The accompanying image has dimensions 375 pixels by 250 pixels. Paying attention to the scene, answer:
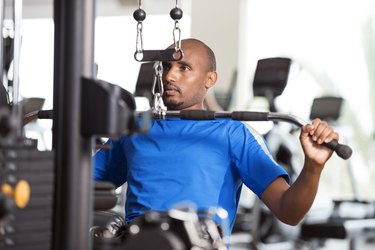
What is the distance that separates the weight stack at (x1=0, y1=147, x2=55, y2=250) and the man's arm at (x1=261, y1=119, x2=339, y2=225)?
871 millimetres

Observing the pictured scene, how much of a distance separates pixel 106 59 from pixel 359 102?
2697mm

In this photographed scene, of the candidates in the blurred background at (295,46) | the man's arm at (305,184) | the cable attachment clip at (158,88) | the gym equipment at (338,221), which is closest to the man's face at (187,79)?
the cable attachment clip at (158,88)

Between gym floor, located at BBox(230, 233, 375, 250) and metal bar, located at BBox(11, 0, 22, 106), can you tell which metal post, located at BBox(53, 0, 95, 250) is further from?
gym floor, located at BBox(230, 233, 375, 250)

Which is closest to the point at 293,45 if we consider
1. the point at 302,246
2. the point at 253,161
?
the point at 302,246

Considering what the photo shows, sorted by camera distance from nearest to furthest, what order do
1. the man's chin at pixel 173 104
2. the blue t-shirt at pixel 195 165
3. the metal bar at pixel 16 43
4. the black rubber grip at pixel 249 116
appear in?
the black rubber grip at pixel 249 116
the metal bar at pixel 16 43
the blue t-shirt at pixel 195 165
the man's chin at pixel 173 104

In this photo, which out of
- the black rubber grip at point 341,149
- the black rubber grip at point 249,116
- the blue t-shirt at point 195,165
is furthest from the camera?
the blue t-shirt at point 195,165

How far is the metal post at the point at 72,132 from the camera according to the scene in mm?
990

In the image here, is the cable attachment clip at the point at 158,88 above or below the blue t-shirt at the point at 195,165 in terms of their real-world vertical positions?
above

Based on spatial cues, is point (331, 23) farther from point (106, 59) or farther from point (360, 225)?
point (360, 225)

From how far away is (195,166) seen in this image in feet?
6.89

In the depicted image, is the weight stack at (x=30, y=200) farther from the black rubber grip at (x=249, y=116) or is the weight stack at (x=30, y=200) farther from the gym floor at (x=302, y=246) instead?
the gym floor at (x=302, y=246)

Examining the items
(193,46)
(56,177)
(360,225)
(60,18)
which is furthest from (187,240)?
(360,225)

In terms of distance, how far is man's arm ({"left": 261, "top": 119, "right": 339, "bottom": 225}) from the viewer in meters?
1.72

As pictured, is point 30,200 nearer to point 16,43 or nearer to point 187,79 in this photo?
point 16,43
